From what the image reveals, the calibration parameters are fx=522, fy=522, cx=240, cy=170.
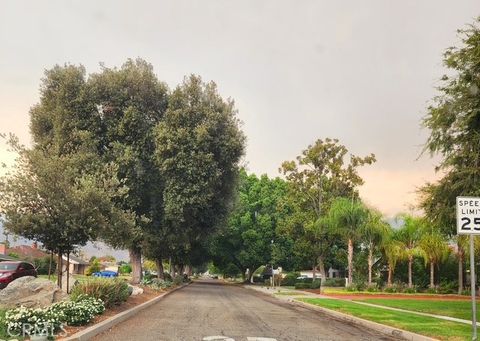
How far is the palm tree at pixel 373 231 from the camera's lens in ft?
138

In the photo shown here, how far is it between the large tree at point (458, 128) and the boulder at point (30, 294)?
44.1 feet

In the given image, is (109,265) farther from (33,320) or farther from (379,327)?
(33,320)

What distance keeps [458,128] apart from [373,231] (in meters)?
24.9

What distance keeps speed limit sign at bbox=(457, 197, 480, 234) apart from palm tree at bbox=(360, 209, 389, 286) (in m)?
31.0

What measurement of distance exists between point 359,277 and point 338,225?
24.5 ft

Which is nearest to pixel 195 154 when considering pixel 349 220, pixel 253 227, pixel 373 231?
pixel 349 220

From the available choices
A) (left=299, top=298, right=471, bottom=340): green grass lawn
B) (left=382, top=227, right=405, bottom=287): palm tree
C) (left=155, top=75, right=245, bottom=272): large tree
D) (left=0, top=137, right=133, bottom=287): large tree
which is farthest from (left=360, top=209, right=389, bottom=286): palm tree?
(left=0, top=137, right=133, bottom=287): large tree

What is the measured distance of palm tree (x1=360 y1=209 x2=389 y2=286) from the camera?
138 ft

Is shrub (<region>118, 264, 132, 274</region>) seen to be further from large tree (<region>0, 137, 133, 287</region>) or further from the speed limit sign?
the speed limit sign

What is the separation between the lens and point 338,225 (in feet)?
140

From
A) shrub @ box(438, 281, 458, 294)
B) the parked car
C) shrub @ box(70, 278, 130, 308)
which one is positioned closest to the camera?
shrub @ box(70, 278, 130, 308)

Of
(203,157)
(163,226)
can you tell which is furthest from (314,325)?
(163,226)

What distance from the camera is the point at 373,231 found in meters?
42.0

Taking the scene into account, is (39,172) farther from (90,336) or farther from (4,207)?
(90,336)
